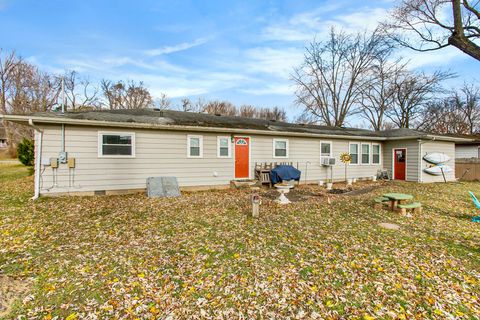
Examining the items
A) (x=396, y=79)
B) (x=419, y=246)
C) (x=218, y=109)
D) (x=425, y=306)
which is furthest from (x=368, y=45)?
(x=425, y=306)

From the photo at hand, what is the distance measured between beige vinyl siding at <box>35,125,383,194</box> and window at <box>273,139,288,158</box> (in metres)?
0.17

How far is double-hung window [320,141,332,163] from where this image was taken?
39.8 feet

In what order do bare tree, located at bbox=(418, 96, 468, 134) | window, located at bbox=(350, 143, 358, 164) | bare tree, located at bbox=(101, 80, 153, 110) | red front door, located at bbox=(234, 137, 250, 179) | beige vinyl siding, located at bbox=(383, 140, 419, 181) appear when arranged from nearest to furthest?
red front door, located at bbox=(234, 137, 250, 179), beige vinyl siding, located at bbox=(383, 140, 419, 181), window, located at bbox=(350, 143, 358, 164), bare tree, located at bbox=(418, 96, 468, 134), bare tree, located at bbox=(101, 80, 153, 110)

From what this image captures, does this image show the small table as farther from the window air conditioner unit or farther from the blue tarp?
the window air conditioner unit

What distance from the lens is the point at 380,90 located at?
25094 mm

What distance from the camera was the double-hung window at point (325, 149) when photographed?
12.1 metres

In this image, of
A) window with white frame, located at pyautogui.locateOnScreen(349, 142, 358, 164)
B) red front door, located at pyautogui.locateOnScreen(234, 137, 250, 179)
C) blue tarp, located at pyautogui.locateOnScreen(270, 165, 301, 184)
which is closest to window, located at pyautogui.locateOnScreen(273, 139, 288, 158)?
blue tarp, located at pyautogui.locateOnScreen(270, 165, 301, 184)

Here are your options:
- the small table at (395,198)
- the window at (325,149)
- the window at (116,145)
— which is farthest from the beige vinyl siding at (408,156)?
the window at (116,145)

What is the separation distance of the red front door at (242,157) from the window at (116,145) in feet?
13.8

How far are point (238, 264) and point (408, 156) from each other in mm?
13906

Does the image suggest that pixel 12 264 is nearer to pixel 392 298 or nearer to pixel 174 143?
pixel 392 298

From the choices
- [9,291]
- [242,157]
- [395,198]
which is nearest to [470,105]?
[395,198]

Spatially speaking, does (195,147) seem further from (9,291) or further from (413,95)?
(413,95)

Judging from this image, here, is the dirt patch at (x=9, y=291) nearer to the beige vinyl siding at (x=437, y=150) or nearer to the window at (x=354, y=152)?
the window at (x=354, y=152)
